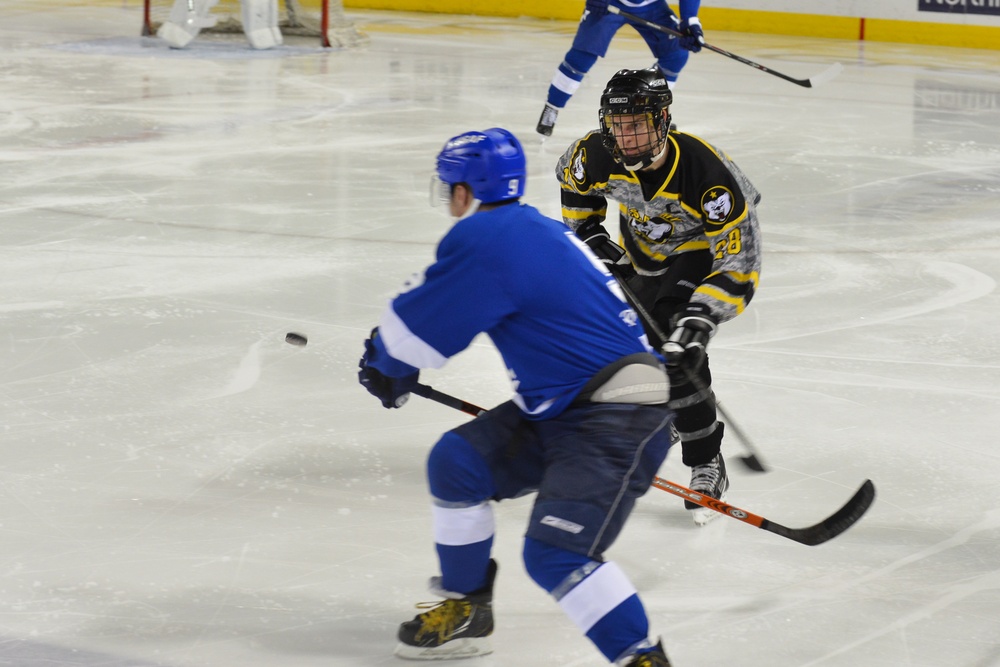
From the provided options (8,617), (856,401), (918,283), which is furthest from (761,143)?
(8,617)

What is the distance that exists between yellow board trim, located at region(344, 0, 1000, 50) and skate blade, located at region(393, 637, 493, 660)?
9664 mm

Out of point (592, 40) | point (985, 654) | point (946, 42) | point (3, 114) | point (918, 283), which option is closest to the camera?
point (985, 654)

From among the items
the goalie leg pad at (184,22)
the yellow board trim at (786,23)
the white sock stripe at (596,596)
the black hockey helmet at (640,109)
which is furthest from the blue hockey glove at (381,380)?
the yellow board trim at (786,23)

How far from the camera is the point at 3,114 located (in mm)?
6738

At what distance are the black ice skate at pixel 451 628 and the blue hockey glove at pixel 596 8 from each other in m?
4.49

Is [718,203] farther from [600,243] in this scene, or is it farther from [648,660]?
[648,660]

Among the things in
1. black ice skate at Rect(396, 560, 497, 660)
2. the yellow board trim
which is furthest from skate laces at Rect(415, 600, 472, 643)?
the yellow board trim

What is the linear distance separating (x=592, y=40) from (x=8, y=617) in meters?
4.68

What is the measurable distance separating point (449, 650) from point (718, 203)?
974 mm

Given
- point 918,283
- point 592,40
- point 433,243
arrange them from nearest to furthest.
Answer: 1. point 918,283
2. point 433,243
3. point 592,40

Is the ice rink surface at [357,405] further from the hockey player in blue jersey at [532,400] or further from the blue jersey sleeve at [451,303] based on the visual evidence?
the blue jersey sleeve at [451,303]

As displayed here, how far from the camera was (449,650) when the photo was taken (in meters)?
2.01

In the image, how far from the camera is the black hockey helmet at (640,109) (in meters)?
2.34

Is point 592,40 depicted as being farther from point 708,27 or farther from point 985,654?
point 708,27
